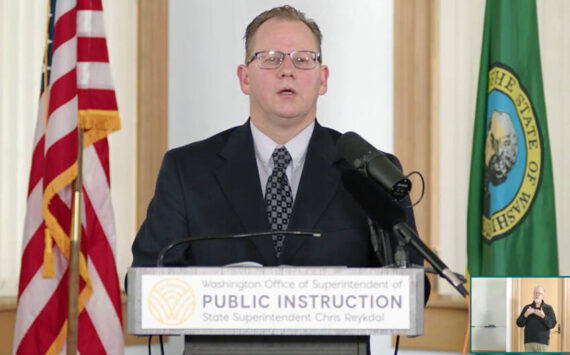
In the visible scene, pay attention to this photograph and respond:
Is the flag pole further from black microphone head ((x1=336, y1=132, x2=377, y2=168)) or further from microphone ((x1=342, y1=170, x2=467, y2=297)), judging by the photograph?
black microphone head ((x1=336, y1=132, x2=377, y2=168))

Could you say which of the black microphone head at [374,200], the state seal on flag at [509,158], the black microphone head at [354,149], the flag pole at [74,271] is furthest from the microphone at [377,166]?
the state seal on flag at [509,158]

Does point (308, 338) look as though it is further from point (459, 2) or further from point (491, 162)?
point (459, 2)

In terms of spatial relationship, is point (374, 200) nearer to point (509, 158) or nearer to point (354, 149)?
point (354, 149)

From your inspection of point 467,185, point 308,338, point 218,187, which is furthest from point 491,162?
point 308,338

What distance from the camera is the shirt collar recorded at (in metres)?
2.18

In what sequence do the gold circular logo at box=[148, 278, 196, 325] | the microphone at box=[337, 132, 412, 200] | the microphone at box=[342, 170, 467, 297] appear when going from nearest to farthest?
the gold circular logo at box=[148, 278, 196, 325] < the microphone at box=[337, 132, 412, 200] < the microphone at box=[342, 170, 467, 297]

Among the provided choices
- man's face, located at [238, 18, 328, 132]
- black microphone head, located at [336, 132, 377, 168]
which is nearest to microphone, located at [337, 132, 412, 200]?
black microphone head, located at [336, 132, 377, 168]

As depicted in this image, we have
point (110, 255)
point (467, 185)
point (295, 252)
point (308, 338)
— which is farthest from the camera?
point (467, 185)

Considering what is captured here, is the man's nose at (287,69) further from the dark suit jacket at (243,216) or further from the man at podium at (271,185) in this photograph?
the dark suit jacket at (243,216)

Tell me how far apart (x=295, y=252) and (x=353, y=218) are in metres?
0.19

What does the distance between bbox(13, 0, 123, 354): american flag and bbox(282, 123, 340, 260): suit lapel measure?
160 cm

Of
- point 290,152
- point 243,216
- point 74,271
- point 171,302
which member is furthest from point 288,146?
point 74,271

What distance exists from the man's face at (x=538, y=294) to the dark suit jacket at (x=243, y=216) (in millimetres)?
982

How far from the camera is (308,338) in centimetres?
146
